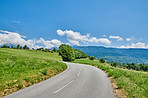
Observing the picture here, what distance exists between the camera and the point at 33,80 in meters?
9.50

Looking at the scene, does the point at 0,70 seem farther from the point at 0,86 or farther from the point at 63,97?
the point at 63,97

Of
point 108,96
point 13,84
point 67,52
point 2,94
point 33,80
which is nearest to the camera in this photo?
point 108,96

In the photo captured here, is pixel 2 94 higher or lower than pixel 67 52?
lower

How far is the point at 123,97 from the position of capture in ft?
19.3

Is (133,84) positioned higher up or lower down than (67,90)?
higher up

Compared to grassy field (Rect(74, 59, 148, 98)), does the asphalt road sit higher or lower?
lower

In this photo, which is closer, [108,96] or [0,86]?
[108,96]

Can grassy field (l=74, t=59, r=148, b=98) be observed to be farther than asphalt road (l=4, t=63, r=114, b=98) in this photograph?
No

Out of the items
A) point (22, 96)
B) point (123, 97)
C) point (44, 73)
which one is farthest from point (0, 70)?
point (123, 97)

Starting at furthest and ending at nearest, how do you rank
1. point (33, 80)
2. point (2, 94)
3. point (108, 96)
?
point (33, 80) < point (2, 94) < point (108, 96)

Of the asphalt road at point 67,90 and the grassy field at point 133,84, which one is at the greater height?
the grassy field at point 133,84

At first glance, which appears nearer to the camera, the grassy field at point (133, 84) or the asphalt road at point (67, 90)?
the grassy field at point (133, 84)

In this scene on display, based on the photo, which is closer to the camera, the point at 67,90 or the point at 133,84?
the point at 67,90

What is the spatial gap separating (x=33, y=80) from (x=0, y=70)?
169 inches
